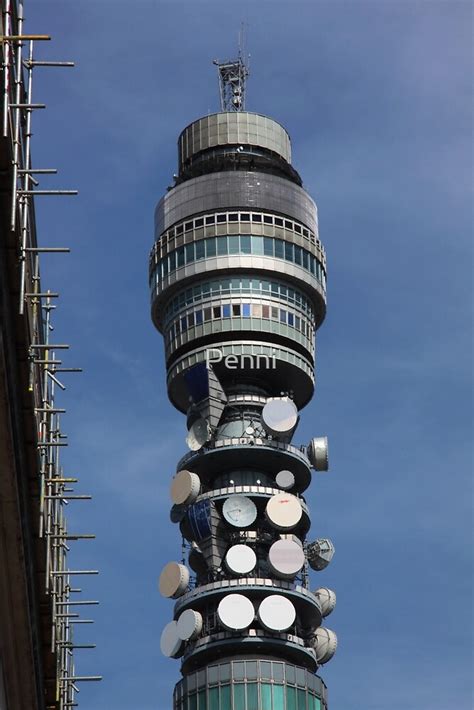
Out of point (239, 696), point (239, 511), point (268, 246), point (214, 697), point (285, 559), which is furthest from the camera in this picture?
point (268, 246)

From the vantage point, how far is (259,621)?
13938 cm

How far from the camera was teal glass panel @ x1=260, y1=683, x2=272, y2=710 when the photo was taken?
137000mm

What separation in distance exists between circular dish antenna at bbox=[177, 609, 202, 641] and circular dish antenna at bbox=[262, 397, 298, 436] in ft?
64.6

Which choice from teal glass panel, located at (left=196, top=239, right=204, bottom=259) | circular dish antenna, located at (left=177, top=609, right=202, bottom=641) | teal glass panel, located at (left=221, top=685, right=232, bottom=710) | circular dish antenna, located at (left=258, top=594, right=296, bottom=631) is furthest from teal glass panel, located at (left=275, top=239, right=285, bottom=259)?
teal glass panel, located at (left=221, top=685, right=232, bottom=710)

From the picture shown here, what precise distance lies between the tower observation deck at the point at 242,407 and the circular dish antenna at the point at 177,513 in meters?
0.16

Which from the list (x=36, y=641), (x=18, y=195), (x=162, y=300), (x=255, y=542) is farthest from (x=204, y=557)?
(x=18, y=195)

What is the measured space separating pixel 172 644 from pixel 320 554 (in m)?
17.3

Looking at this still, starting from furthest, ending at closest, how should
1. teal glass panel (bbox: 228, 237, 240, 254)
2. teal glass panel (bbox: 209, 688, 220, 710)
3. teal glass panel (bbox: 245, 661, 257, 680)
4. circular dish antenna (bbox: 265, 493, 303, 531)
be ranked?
teal glass panel (bbox: 228, 237, 240, 254) < circular dish antenna (bbox: 265, 493, 303, 531) < teal glass panel (bbox: 209, 688, 220, 710) < teal glass panel (bbox: 245, 661, 257, 680)

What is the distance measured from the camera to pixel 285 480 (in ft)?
481

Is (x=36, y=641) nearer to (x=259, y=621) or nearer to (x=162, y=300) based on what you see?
(x=259, y=621)

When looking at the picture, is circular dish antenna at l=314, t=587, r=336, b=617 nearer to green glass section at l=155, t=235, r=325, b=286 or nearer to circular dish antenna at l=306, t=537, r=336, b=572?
circular dish antenna at l=306, t=537, r=336, b=572

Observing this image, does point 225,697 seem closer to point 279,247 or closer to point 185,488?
point 185,488

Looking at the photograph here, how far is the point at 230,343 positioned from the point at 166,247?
14651 millimetres

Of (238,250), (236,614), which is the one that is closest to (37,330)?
(236,614)
